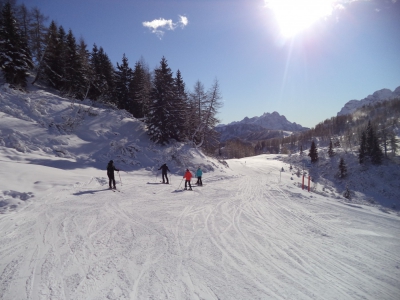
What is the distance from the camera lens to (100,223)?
6.44m

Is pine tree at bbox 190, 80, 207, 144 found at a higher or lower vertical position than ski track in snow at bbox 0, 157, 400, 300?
higher

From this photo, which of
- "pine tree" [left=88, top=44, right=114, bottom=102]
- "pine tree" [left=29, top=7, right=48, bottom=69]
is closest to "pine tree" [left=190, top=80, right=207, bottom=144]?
"pine tree" [left=88, top=44, right=114, bottom=102]

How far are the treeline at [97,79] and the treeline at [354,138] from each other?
6083 centimetres

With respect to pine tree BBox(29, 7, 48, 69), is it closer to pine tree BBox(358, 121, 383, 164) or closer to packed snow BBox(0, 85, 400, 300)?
packed snow BBox(0, 85, 400, 300)

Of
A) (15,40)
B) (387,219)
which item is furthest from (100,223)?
(15,40)

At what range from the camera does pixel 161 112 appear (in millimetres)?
23484

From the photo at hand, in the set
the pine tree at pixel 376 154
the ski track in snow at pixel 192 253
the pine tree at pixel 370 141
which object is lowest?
the ski track in snow at pixel 192 253

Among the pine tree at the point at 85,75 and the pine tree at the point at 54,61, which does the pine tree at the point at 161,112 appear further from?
the pine tree at the point at 54,61

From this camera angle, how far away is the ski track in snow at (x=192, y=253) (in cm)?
361

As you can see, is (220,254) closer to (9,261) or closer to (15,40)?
(9,261)

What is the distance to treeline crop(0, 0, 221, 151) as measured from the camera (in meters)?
22.6

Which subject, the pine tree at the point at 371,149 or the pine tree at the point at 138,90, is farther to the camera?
the pine tree at the point at 371,149

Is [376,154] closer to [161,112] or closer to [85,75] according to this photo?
[161,112]

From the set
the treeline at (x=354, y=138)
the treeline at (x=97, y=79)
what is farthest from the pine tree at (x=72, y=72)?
the treeline at (x=354, y=138)
